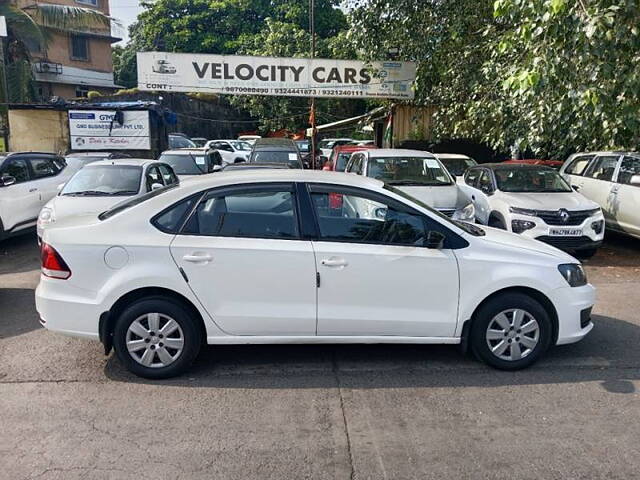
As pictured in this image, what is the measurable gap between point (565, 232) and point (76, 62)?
35225mm

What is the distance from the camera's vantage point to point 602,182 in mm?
9859

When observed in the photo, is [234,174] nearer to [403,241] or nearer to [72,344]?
[403,241]

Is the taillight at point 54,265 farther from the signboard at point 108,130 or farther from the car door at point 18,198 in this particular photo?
the signboard at point 108,130

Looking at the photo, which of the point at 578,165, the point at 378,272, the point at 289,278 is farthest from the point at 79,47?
the point at 378,272

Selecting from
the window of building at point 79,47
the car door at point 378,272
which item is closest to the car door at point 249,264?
the car door at point 378,272

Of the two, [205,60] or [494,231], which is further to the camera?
[205,60]

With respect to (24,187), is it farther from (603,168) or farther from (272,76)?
(603,168)

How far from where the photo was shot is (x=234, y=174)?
4.61 meters

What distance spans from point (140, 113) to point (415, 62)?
8.53m

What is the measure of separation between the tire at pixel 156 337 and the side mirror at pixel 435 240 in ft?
6.39

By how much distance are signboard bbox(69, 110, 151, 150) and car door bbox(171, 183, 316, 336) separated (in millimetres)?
13820

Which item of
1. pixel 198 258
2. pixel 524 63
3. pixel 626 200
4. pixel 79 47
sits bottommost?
pixel 198 258

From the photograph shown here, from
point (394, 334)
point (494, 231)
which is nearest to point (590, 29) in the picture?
point (494, 231)

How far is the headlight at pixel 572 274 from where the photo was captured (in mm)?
4473
